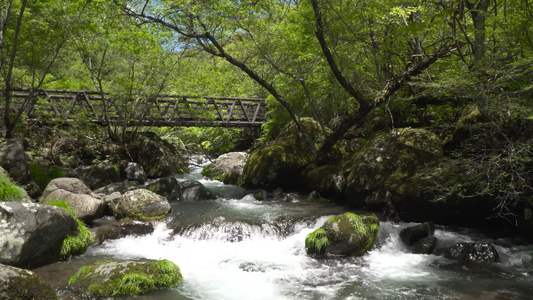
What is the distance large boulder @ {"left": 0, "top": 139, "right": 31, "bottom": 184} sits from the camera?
936 cm

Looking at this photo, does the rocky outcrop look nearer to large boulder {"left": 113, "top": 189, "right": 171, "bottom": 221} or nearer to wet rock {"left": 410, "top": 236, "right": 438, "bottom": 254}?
large boulder {"left": 113, "top": 189, "right": 171, "bottom": 221}

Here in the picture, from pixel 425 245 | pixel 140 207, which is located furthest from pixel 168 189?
pixel 425 245

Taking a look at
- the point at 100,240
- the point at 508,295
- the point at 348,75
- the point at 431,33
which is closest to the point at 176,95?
the point at 348,75

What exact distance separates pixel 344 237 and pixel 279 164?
5595 mm

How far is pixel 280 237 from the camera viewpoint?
310 inches

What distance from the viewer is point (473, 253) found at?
6.59m

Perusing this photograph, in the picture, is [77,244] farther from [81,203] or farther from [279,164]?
[279,164]

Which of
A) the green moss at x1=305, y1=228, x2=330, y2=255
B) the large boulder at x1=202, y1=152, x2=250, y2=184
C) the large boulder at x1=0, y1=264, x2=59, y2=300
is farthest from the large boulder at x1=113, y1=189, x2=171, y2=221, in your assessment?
the large boulder at x1=202, y1=152, x2=250, y2=184

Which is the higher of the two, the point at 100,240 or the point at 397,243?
the point at 397,243

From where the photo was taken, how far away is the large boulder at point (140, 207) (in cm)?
886

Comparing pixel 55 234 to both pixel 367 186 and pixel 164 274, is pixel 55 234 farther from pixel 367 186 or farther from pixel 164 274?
pixel 367 186

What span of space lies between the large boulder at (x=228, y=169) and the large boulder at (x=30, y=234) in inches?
338

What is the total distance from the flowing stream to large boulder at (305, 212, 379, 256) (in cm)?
19

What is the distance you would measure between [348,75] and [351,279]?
25.7 feet
